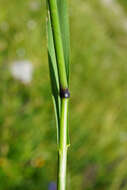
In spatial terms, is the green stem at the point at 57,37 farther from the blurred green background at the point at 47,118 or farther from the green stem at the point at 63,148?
the blurred green background at the point at 47,118

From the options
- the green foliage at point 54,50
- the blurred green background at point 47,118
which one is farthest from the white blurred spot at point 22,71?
the green foliage at point 54,50

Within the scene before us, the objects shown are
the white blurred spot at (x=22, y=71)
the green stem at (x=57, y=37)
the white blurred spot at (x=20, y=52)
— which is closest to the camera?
the green stem at (x=57, y=37)

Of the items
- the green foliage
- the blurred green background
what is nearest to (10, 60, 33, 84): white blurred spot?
the blurred green background

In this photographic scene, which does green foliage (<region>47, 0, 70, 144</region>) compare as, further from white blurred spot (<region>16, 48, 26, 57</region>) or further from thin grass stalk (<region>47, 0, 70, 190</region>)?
white blurred spot (<region>16, 48, 26, 57</region>)

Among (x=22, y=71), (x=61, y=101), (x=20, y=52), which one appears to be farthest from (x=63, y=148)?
(x=20, y=52)

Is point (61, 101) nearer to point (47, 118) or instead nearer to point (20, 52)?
point (47, 118)

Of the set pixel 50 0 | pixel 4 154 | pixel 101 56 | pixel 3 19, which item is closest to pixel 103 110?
pixel 3 19
